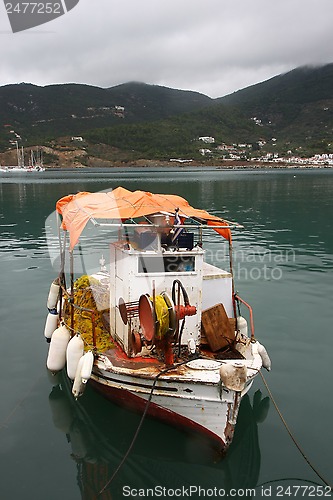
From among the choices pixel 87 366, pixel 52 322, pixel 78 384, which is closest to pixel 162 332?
pixel 87 366

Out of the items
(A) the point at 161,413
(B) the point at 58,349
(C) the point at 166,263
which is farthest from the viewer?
(B) the point at 58,349

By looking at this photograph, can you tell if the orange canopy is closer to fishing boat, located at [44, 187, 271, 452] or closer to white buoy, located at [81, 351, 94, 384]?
fishing boat, located at [44, 187, 271, 452]

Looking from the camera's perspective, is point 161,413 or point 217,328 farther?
point 217,328

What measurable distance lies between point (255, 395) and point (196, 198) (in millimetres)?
50541

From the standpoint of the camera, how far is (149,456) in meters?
8.77

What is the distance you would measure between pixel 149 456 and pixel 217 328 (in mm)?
3412

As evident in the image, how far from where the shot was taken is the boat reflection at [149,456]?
8.18m

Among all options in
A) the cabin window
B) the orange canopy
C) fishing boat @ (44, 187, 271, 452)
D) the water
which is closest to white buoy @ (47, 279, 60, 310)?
the water

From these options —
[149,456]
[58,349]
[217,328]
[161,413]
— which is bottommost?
[149,456]

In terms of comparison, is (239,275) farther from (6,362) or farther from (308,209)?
(308,209)

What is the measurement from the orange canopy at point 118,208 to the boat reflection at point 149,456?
4454 mm

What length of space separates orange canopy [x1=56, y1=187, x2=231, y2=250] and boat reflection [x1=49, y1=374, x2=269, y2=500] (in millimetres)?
4454

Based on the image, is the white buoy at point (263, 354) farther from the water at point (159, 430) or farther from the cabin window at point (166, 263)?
the cabin window at point (166, 263)

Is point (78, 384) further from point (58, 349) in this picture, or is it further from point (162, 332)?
point (162, 332)
